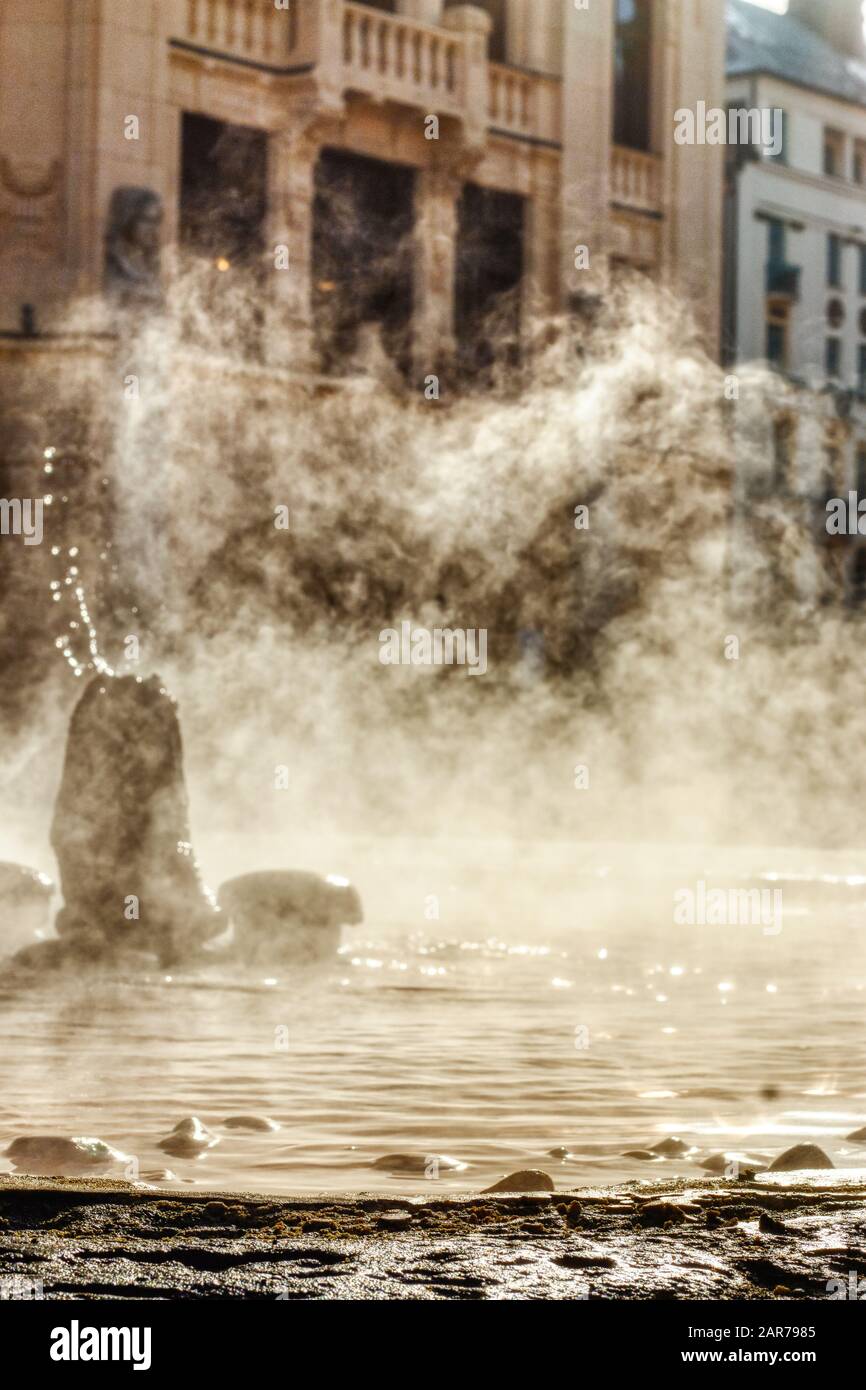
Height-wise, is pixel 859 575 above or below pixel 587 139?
below

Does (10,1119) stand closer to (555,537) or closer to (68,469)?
(68,469)

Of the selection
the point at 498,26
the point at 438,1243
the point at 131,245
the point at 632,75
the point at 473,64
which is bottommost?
the point at 438,1243

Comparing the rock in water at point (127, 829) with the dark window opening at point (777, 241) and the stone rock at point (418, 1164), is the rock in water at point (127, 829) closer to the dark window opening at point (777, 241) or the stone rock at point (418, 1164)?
the stone rock at point (418, 1164)

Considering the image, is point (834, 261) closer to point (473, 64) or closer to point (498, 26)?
point (498, 26)

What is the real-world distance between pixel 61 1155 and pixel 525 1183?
1.27m

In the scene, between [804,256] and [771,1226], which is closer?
[771,1226]

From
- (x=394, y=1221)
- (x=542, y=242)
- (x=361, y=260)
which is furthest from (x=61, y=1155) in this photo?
(x=542, y=242)

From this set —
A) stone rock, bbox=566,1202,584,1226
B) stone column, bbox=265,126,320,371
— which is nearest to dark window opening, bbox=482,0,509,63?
stone column, bbox=265,126,320,371

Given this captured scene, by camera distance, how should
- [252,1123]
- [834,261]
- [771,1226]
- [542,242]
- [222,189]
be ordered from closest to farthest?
[771,1226] < [252,1123] < [222,189] < [542,242] < [834,261]

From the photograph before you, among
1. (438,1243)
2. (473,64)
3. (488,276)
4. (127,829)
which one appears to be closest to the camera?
(438,1243)

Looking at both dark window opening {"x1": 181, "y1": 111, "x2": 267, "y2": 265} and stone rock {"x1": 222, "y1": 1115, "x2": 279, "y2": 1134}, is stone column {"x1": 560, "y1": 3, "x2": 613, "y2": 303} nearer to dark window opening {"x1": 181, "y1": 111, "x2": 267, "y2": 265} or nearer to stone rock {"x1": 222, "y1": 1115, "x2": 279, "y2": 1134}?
dark window opening {"x1": 181, "y1": 111, "x2": 267, "y2": 265}

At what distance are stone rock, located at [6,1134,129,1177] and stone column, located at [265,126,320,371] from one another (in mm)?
19074

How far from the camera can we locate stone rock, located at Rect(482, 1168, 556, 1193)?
552cm

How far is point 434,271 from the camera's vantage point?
2686 centimetres
